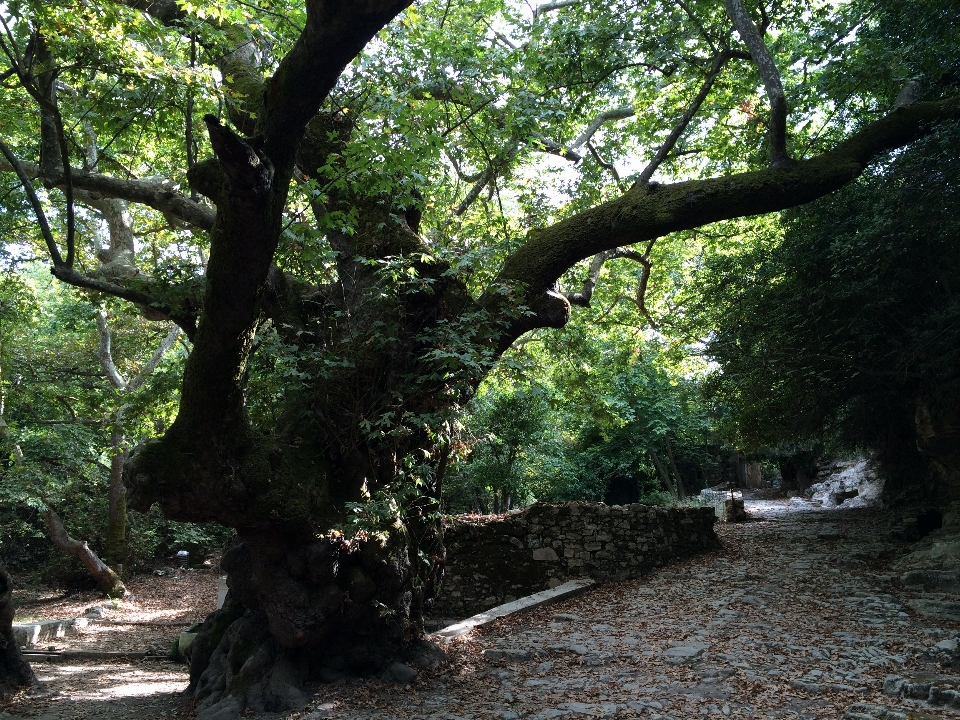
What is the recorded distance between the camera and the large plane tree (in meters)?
5.06

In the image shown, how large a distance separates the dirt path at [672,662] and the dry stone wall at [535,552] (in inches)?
19.7

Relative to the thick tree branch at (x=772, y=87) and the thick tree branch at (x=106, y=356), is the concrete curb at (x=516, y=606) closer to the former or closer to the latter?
the thick tree branch at (x=772, y=87)

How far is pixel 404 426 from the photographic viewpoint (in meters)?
6.03

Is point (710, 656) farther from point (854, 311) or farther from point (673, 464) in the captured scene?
point (673, 464)

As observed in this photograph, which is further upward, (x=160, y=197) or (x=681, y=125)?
(x=681, y=125)

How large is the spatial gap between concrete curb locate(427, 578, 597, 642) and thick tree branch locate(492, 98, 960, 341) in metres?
3.51

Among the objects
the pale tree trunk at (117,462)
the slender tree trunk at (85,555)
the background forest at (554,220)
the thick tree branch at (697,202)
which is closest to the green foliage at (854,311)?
the background forest at (554,220)

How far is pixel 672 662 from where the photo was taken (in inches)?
251

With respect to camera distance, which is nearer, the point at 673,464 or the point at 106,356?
the point at 106,356

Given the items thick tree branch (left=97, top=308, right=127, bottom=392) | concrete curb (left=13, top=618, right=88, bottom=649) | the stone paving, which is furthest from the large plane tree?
concrete curb (left=13, top=618, right=88, bottom=649)

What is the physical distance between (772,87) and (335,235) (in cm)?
487

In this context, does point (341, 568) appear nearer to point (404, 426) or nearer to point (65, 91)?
point (404, 426)

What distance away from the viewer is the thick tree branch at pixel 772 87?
6.77m

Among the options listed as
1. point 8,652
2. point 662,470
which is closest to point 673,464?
point 662,470
